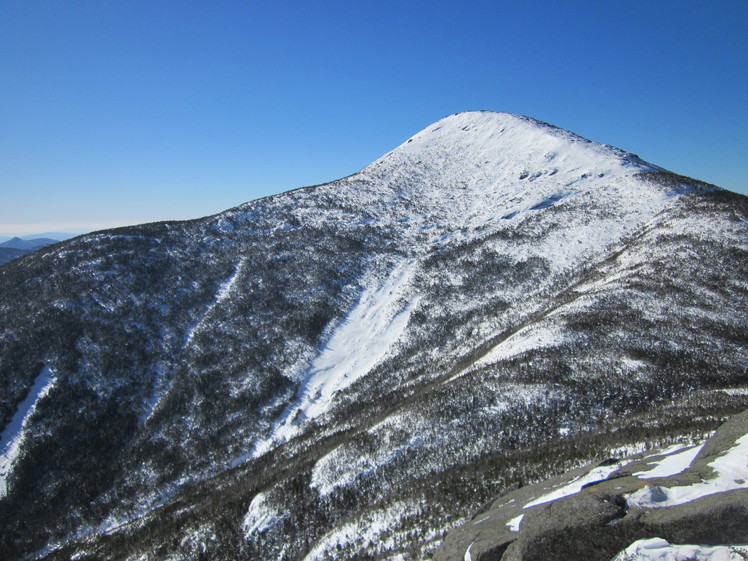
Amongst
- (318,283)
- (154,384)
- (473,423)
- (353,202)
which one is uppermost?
(353,202)

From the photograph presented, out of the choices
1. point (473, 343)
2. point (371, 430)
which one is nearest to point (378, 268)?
point (473, 343)

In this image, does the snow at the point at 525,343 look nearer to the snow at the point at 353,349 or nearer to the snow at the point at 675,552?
the snow at the point at 353,349

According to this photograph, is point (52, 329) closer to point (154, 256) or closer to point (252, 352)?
point (154, 256)

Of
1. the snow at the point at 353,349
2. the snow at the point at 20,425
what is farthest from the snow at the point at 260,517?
the snow at the point at 20,425

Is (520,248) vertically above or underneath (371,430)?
above

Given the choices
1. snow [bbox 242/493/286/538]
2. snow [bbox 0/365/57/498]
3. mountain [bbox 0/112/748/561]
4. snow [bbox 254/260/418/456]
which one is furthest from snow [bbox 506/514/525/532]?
snow [bbox 0/365/57/498]

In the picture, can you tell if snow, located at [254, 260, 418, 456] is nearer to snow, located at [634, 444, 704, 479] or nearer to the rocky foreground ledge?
the rocky foreground ledge

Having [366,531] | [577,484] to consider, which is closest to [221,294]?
[366,531]
